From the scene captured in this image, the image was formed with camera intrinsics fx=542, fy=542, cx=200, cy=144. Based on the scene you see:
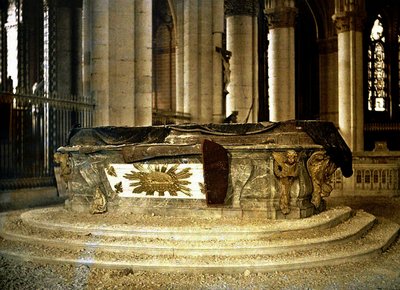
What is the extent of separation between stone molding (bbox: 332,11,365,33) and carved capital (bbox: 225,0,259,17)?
5.13 meters

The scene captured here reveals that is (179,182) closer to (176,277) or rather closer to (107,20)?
(176,277)

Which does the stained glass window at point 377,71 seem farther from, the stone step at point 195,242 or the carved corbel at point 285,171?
the stone step at point 195,242

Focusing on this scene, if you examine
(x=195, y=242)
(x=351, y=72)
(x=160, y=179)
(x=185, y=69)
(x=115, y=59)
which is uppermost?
(x=351, y=72)

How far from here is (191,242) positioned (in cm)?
639

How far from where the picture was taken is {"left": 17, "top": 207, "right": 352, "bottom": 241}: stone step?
6598 mm

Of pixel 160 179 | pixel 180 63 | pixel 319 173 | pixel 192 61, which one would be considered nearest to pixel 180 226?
pixel 160 179

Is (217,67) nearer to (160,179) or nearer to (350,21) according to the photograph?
(160,179)

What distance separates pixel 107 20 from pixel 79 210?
4124mm

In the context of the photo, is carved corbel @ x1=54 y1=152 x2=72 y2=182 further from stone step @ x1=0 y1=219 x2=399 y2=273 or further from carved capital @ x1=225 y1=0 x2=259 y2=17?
carved capital @ x1=225 y1=0 x2=259 y2=17

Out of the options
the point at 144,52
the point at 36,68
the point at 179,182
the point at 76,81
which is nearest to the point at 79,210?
the point at 179,182

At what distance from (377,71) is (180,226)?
26182 millimetres

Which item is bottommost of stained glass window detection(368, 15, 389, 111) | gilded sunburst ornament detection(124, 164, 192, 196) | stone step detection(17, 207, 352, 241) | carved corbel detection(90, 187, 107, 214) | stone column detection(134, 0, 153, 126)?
stone step detection(17, 207, 352, 241)

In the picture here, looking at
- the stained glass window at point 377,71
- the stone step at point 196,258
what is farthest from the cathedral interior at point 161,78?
the stained glass window at point 377,71

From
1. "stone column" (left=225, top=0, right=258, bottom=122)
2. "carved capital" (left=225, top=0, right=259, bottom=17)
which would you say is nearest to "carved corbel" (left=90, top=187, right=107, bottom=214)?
"stone column" (left=225, top=0, right=258, bottom=122)
